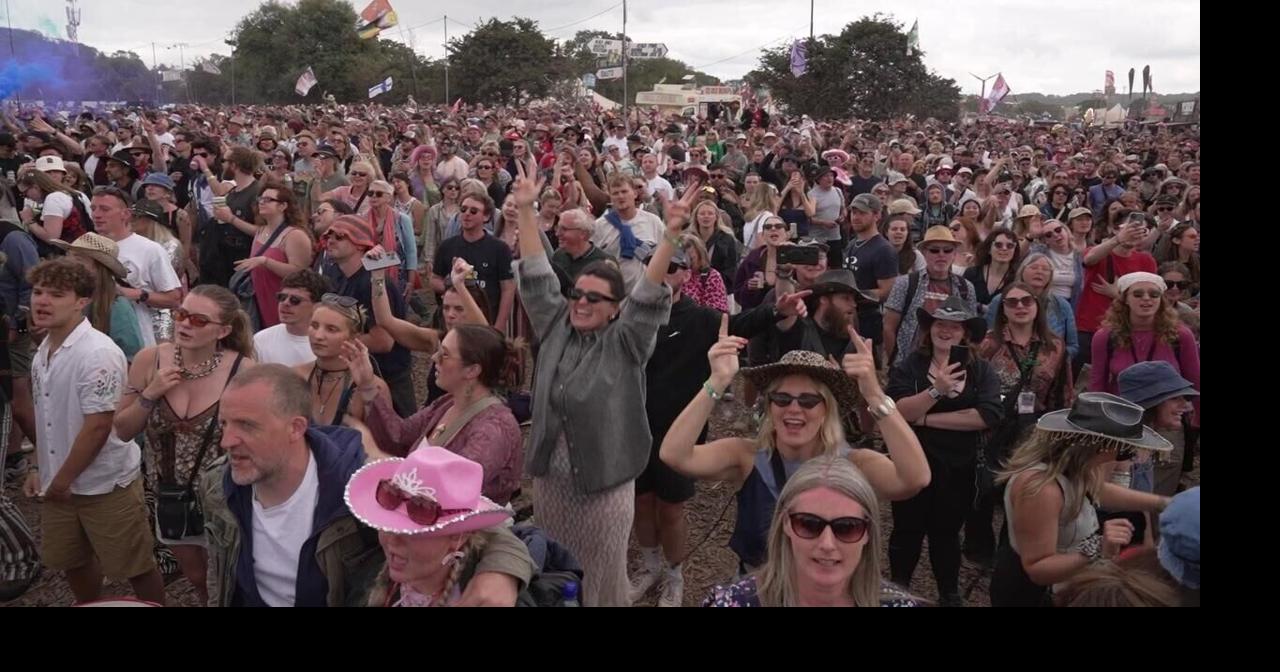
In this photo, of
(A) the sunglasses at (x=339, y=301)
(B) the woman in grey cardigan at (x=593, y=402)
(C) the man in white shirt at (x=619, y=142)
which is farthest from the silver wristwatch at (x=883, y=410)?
(C) the man in white shirt at (x=619, y=142)

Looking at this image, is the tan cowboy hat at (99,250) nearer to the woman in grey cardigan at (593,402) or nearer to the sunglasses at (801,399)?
the woman in grey cardigan at (593,402)

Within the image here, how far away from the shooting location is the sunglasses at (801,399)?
3070 millimetres

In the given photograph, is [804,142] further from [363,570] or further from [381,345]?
[363,570]

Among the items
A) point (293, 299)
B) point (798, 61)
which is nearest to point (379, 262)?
point (293, 299)

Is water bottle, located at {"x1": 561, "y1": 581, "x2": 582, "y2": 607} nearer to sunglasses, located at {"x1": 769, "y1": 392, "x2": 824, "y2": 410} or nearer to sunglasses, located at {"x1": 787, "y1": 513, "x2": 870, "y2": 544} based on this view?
sunglasses, located at {"x1": 787, "y1": 513, "x2": 870, "y2": 544}

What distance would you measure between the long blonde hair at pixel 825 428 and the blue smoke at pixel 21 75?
79.3 feet

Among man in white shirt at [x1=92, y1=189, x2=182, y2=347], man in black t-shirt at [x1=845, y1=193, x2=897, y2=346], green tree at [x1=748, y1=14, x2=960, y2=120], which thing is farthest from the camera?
green tree at [x1=748, y1=14, x2=960, y2=120]

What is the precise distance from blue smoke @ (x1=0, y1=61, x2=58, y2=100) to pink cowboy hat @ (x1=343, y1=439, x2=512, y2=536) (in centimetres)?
2411

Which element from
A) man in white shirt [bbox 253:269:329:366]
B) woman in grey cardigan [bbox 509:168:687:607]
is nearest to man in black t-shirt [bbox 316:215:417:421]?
man in white shirt [bbox 253:269:329:366]

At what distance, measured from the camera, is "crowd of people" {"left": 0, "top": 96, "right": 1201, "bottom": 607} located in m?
2.38

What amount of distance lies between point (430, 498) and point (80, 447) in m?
2.06

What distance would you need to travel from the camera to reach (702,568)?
484cm
